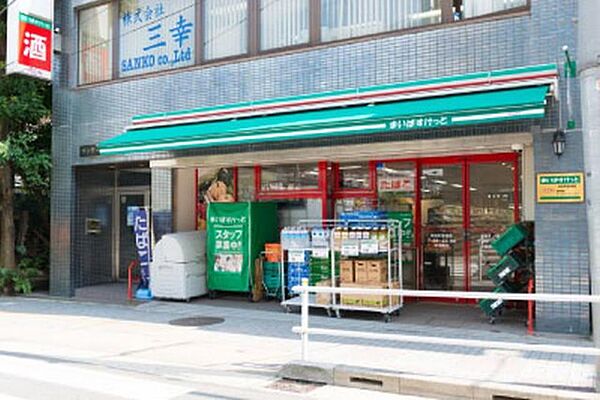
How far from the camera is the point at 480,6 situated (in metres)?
9.81

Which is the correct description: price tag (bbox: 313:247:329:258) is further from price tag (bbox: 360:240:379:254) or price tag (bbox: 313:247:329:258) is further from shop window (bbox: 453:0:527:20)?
shop window (bbox: 453:0:527:20)

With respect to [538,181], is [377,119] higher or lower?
higher

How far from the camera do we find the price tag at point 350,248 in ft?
33.2

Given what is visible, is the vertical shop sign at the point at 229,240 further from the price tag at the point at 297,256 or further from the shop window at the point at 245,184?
the price tag at the point at 297,256

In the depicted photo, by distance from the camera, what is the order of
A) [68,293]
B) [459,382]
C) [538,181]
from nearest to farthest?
[459,382] < [538,181] < [68,293]

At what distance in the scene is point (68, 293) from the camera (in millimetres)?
13969

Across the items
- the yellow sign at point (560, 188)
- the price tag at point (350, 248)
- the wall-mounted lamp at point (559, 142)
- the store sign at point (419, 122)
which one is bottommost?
the price tag at point (350, 248)

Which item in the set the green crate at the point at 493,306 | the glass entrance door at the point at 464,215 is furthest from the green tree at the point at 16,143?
the green crate at the point at 493,306

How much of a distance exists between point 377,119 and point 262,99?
3.19 meters

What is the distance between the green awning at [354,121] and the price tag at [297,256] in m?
2.31

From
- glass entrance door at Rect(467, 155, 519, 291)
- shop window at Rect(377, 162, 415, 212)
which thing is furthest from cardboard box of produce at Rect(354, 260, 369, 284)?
glass entrance door at Rect(467, 155, 519, 291)

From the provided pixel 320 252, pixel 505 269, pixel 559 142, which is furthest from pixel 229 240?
pixel 559 142

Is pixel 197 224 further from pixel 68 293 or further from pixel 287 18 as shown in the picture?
pixel 287 18

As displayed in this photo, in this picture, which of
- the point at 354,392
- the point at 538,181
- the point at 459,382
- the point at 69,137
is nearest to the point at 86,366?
the point at 354,392
